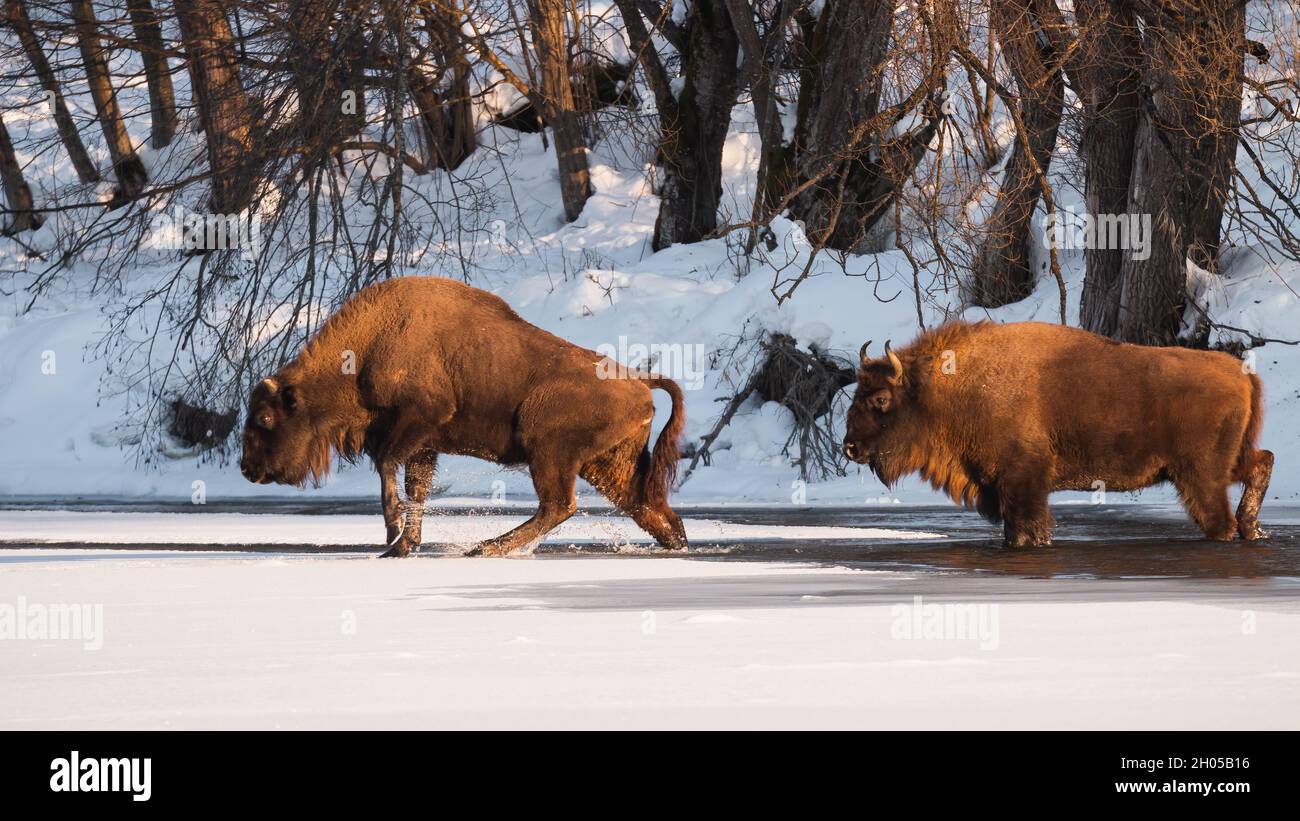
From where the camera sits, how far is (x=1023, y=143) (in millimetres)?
13812

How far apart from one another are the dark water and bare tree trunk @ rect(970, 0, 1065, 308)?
2.52 meters

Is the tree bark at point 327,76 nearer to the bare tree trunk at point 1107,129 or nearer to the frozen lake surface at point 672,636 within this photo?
the frozen lake surface at point 672,636

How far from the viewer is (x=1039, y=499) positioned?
10.3 metres

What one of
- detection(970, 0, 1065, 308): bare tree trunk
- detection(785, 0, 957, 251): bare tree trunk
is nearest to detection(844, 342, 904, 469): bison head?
detection(970, 0, 1065, 308): bare tree trunk

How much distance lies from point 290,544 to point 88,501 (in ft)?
24.3

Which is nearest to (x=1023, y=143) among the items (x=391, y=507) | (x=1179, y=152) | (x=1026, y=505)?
(x=1179, y=152)

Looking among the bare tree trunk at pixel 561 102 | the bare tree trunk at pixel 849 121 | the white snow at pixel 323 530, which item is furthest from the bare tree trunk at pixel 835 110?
the white snow at pixel 323 530

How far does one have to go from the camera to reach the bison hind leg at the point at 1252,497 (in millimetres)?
10594

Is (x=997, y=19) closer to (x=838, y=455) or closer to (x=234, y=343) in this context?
(x=838, y=455)

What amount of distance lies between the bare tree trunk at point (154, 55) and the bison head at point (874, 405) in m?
6.82

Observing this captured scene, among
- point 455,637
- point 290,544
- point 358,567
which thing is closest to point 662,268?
point 290,544

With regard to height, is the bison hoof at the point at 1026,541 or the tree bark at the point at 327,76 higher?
the tree bark at the point at 327,76

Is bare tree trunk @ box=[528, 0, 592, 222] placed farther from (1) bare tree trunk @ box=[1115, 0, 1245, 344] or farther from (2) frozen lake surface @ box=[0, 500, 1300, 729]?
(2) frozen lake surface @ box=[0, 500, 1300, 729]

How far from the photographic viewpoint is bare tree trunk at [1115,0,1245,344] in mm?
13594
